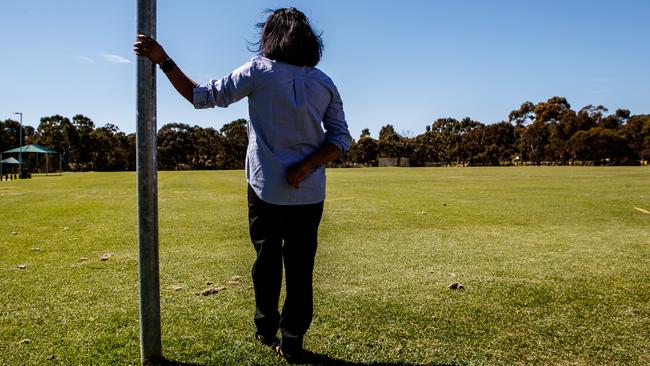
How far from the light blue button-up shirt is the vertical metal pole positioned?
27 cm

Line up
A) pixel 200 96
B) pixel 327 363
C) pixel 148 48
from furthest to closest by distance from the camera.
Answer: pixel 327 363
pixel 200 96
pixel 148 48

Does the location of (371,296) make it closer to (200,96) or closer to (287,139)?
(287,139)

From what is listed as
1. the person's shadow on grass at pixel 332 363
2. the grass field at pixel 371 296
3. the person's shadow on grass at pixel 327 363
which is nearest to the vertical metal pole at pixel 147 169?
the person's shadow on grass at pixel 327 363

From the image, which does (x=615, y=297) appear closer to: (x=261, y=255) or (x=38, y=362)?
(x=261, y=255)

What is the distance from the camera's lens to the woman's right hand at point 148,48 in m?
2.62

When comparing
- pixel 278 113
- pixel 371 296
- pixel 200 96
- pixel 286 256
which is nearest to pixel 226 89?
pixel 200 96

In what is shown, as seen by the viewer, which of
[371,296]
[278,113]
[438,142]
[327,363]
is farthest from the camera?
[438,142]

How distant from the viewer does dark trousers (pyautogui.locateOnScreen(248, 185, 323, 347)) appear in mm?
3031

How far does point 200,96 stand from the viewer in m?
2.79

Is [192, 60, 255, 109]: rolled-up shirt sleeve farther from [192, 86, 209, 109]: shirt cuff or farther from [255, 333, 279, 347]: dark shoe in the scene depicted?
[255, 333, 279, 347]: dark shoe

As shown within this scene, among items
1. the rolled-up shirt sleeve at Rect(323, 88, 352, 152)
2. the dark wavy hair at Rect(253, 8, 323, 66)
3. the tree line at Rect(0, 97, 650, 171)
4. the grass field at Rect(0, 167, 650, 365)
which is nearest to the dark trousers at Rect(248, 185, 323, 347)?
the grass field at Rect(0, 167, 650, 365)

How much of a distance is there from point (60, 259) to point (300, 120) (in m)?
4.62

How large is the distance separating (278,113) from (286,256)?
0.89 metres

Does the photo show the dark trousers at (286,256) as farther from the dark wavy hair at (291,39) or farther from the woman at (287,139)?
the dark wavy hair at (291,39)
